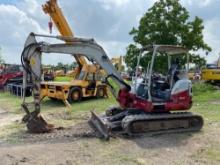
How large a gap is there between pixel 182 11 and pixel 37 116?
16686 mm

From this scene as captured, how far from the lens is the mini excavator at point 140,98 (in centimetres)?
1048

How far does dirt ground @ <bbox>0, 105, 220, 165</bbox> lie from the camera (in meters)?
8.06

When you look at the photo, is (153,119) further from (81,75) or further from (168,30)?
(168,30)

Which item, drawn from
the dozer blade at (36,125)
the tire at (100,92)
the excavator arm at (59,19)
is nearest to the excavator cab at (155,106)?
the dozer blade at (36,125)

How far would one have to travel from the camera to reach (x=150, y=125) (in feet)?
34.3

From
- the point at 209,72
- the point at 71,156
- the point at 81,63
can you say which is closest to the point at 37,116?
the point at 71,156

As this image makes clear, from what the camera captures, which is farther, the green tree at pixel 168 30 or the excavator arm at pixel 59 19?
the green tree at pixel 168 30

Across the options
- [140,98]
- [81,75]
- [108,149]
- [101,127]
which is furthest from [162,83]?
[81,75]

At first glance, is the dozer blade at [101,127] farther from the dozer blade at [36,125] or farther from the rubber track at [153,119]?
the dozer blade at [36,125]

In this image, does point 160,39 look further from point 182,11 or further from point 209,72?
point 209,72

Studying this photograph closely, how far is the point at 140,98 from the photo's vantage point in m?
10.8

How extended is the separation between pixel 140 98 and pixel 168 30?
14.8 metres

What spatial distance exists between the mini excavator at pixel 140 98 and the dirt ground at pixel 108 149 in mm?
340

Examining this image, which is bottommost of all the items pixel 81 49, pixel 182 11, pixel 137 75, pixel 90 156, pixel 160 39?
pixel 90 156
